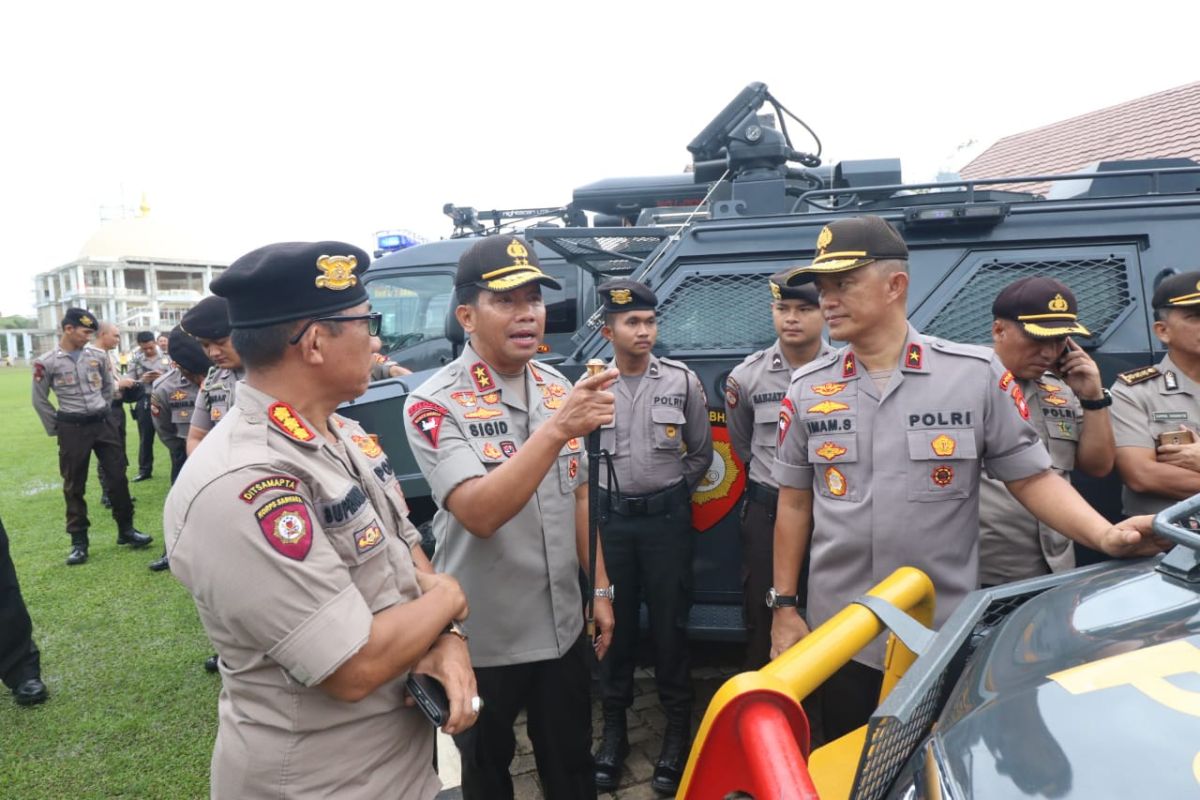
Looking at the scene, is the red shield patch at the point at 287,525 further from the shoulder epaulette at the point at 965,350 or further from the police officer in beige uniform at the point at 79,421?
the police officer in beige uniform at the point at 79,421

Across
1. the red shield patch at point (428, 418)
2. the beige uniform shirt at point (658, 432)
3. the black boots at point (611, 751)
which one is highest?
the red shield patch at point (428, 418)

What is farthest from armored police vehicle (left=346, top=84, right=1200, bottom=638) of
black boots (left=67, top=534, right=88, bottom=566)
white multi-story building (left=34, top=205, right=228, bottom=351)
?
white multi-story building (left=34, top=205, right=228, bottom=351)

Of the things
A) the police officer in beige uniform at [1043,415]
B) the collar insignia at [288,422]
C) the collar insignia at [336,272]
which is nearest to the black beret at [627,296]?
the police officer in beige uniform at [1043,415]

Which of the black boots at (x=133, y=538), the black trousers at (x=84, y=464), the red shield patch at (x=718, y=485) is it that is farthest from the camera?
the black boots at (x=133, y=538)

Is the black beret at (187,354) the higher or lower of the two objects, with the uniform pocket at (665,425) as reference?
higher

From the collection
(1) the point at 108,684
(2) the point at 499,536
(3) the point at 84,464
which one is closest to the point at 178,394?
(3) the point at 84,464

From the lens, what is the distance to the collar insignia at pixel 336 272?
4.53 ft

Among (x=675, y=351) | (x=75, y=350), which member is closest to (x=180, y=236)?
(x=75, y=350)

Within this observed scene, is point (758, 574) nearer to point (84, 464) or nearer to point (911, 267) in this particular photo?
Result: point (911, 267)

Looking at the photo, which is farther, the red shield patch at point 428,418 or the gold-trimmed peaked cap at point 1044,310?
the gold-trimmed peaked cap at point 1044,310

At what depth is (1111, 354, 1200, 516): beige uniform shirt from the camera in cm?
233

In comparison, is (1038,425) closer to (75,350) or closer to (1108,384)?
(1108,384)

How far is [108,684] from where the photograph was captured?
3.74m

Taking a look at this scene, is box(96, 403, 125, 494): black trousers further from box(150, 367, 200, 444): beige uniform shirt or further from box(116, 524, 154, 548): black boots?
box(116, 524, 154, 548): black boots
